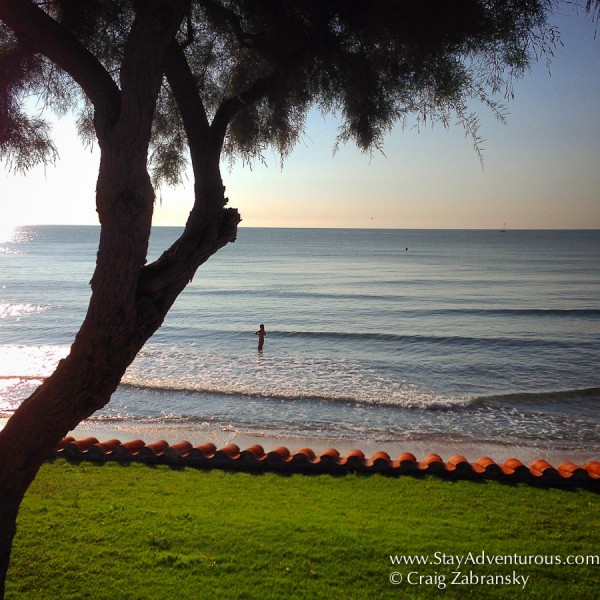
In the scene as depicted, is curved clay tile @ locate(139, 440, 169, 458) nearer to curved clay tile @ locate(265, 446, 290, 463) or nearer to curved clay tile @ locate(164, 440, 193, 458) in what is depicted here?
curved clay tile @ locate(164, 440, 193, 458)

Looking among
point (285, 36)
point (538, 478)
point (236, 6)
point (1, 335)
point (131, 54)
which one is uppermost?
point (236, 6)

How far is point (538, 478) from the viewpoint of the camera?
8992 mm

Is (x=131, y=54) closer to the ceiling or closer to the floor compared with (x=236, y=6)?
closer to the floor

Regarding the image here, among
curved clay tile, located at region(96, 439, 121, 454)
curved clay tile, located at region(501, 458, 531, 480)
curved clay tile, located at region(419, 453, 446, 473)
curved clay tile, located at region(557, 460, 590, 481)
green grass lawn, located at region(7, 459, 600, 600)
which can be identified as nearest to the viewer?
green grass lawn, located at region(7, 459, 600, 600)

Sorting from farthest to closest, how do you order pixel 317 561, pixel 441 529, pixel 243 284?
pixel 243 284, pixel 441 529, pixel 317 561

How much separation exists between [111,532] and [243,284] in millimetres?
49553

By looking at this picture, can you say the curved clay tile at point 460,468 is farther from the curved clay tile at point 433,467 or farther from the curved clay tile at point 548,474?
the curved clay tile at point 548,474

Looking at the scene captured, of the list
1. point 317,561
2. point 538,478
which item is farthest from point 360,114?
point 538,478

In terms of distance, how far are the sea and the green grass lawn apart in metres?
4.39

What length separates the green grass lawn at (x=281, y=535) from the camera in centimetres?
537

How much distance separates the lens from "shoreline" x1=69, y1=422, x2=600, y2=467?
1259cm

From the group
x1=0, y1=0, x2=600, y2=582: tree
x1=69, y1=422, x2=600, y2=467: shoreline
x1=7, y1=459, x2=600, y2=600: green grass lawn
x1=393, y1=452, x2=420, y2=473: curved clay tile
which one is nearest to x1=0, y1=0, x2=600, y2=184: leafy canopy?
x1=0, y1=0, x2=600, y2=582: tree

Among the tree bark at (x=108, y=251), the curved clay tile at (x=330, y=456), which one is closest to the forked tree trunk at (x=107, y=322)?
the tree bark at (x=108, y=251)

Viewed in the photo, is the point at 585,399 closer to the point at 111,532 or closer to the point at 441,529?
the point at 441,529
